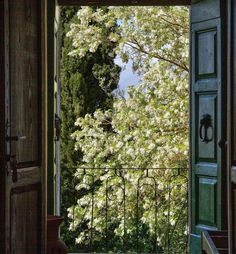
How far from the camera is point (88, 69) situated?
404 inches

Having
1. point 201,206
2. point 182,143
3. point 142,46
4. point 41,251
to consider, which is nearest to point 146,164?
Answer: point 182,143

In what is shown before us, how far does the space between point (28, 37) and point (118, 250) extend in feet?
24.4

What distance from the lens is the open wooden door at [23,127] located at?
8.32ft

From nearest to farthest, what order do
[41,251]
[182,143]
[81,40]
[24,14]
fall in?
1. [24,14]
2. [41,251]
3. [182,143]
4. [81,40]

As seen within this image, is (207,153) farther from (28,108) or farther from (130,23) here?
(130,23)

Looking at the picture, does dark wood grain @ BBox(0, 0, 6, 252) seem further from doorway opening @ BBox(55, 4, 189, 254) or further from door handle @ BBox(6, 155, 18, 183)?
doorway opening @ BBox(55, 4, 189, 254)

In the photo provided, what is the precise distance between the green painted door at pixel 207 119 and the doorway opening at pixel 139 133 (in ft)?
11.6

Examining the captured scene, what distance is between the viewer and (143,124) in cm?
891

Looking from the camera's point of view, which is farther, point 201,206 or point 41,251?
point 201,206

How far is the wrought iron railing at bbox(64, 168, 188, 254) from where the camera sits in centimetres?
862

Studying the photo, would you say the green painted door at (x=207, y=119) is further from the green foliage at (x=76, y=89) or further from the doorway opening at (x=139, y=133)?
the green foliage at (x=76, y=89)

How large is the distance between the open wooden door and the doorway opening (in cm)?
527

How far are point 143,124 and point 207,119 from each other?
13.9 feet

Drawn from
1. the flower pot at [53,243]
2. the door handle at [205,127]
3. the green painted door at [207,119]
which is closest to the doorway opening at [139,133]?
the green painted door at [207,119]
